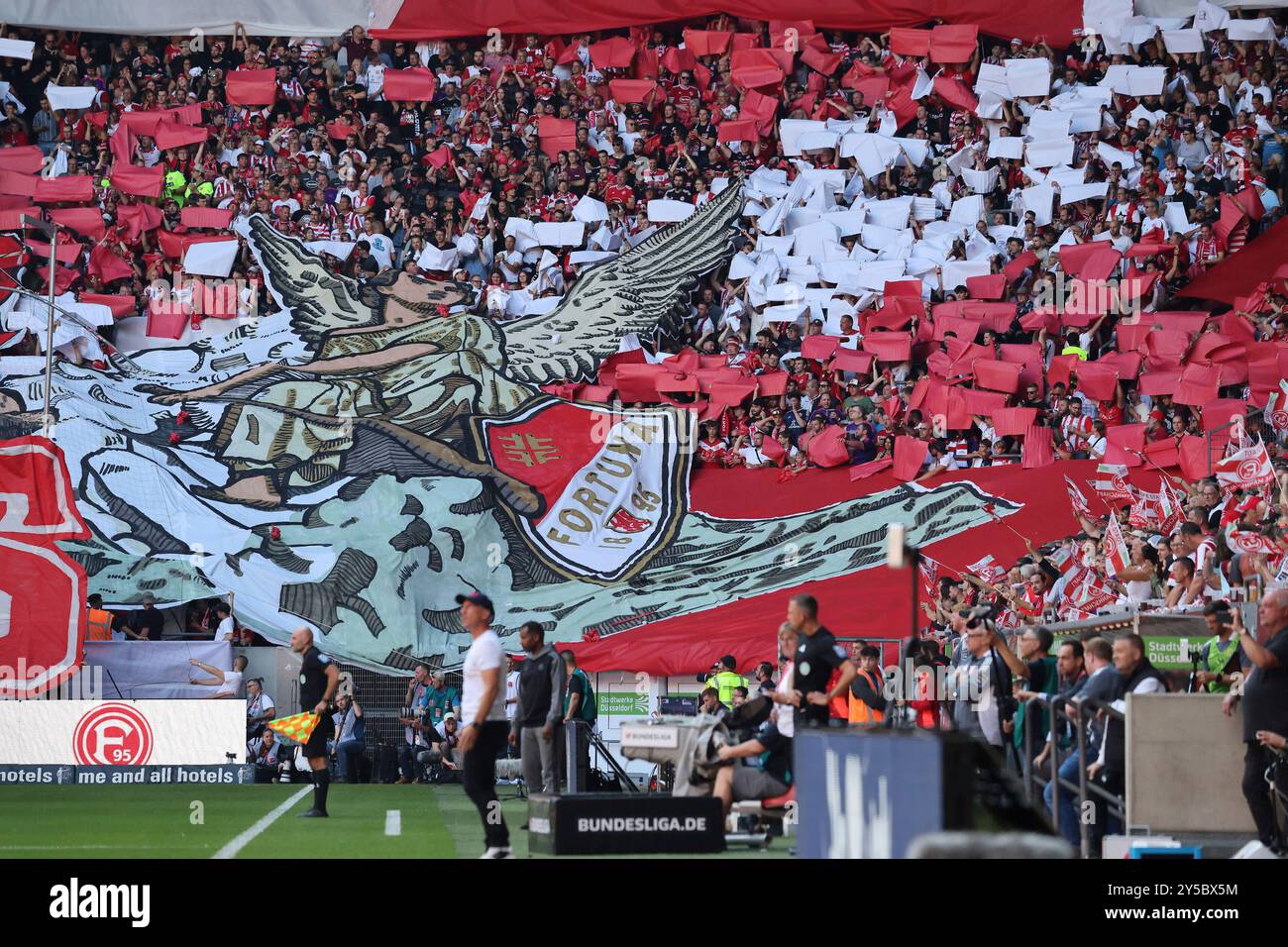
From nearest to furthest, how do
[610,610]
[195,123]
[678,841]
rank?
[678,841] → [610,610] → [195,123]

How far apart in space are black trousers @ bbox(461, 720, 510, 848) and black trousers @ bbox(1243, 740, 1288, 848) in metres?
4.47

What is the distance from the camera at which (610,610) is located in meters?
22.9

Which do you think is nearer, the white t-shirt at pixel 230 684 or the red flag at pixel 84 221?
the white t-shirt at pixel 230 684

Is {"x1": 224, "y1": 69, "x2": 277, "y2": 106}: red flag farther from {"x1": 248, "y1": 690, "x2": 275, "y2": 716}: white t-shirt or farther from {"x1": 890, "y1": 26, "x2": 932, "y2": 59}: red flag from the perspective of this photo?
{"x1": 248, "y1": 690, "x2": 275, "y2": 716}: white t-shirt

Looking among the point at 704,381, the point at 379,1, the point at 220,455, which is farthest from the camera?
the point at 379,1

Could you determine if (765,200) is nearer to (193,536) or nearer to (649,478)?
(649,478)

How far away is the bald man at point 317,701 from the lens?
1554 centimetres

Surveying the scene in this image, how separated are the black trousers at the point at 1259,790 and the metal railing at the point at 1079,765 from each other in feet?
2.66

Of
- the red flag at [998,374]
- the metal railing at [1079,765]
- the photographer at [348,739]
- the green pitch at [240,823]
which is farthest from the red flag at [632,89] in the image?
the metal railing at [1079,765]

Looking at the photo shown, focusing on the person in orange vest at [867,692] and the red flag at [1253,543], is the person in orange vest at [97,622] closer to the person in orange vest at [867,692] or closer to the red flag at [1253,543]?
the person in orange vest at [867,692]

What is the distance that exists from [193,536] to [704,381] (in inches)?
316
